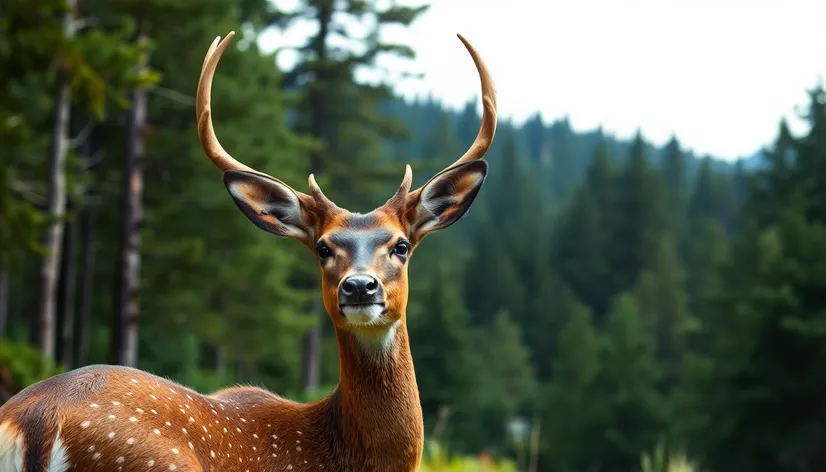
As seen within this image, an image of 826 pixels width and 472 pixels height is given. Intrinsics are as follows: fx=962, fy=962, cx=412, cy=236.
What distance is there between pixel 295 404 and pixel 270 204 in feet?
3.07

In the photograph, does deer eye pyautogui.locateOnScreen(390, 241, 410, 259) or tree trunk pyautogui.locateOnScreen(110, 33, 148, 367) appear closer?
deer eye pyautogui.locateOnScreen(390, 241, 410, 259)

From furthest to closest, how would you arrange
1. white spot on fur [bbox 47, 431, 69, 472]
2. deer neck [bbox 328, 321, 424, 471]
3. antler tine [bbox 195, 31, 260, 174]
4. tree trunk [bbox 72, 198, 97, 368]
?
1. tree trunk [bbox 72, 198, 97, 368]
2. antler tine [bbox 195, 31, 260, 174]
3. deer neck [bbox 328, 321, 424, 471]
4. white spot on fur [bbox 47, 431, 69, 472]

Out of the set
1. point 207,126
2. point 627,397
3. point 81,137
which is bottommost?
point 627,397

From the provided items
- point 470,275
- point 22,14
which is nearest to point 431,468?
point 22,14

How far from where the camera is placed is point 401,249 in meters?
4.17

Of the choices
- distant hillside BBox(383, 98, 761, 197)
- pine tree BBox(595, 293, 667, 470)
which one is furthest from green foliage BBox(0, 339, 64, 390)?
distant hillside BBox(383, 98, 761, 197)

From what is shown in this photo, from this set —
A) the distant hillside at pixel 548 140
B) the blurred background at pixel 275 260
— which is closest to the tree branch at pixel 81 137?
the blurred background at pixel 275 260

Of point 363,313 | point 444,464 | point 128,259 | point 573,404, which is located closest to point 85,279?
point 128,259

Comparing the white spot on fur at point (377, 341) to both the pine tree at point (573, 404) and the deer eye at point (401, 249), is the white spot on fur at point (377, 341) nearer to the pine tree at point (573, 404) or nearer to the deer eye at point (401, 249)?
the deer eye at point (401, 249)

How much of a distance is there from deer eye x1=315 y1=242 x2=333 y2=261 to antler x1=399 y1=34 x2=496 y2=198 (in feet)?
2.80

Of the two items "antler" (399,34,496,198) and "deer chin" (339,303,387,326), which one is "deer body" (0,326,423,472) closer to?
"deer chin" (339,303,387,326)

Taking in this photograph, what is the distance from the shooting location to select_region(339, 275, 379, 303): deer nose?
12.4ft

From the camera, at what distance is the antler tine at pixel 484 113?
4.68 meters

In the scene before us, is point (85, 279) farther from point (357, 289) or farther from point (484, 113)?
point (357, 289)
